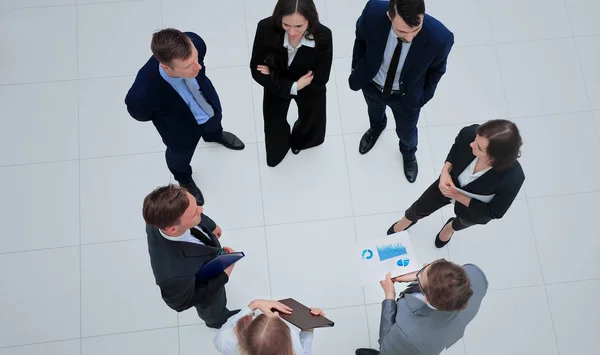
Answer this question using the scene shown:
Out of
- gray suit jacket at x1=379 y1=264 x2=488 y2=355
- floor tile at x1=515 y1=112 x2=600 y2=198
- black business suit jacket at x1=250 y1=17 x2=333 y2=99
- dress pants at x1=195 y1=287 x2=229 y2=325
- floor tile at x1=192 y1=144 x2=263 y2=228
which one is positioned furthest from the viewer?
floor tile at x1=515 y1=112 x2=600 y2=198

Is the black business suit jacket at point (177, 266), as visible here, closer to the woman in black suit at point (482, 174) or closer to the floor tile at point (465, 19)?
the woman in black suit at point (482, 174)

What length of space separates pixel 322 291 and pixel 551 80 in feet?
8.12

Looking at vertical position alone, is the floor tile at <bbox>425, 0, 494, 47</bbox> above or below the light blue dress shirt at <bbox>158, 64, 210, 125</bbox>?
above

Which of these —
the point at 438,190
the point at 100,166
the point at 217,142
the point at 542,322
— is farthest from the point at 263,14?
the point at 542,322

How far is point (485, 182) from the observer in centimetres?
259

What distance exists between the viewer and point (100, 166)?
12.4 ft

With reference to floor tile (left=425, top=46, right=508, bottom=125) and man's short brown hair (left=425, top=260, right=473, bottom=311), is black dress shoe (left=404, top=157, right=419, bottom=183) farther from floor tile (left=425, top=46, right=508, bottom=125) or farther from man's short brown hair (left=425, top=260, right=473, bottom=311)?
man's short brown hair (left=425, top=260, right=473, bottom=311)

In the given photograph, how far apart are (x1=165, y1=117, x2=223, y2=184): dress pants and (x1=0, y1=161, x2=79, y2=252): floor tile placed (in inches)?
33.2

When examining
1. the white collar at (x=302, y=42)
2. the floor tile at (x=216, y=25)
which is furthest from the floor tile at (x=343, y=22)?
the white collar at (x=302, y=42)

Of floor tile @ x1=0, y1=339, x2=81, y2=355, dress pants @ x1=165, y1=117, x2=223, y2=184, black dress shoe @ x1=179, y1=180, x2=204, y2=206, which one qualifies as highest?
dress pants @ x1=165, y1=117, x2=223, y2=184

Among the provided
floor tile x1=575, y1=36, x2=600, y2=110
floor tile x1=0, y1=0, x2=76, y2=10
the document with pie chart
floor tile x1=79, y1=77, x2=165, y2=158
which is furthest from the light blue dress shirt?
floor tile x1=575, y1=36, x2=600, y2=110

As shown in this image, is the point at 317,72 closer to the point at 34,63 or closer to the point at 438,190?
the point at 438,190

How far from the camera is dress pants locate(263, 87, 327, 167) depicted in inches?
129

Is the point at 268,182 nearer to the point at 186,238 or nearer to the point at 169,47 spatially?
the point at 186,238
